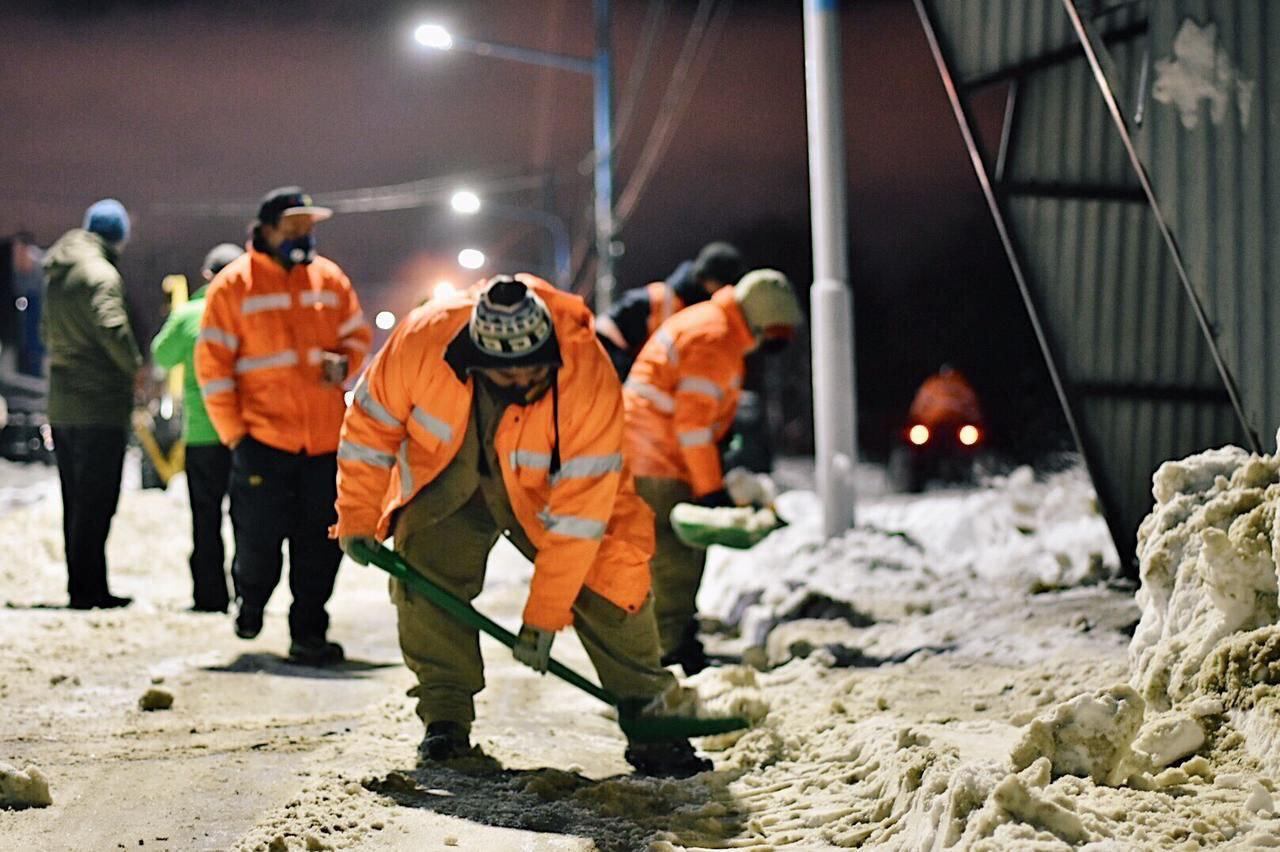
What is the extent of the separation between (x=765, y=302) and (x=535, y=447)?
2.40 m

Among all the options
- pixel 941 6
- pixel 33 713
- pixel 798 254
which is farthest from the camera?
pixel 798 254

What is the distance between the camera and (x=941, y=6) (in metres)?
7.76

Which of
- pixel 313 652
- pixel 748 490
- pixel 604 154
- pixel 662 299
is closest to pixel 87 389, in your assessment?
pixel 313 652

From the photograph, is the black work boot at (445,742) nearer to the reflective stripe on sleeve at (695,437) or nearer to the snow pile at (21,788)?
the snow pile at (21,788)

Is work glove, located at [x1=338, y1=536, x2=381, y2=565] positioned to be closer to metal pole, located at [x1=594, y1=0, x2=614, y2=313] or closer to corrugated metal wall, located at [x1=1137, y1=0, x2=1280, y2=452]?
corrugated metal wall, located at [x1=1137, y1=0, x2=1280, y2=452]

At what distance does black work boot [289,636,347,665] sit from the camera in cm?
657

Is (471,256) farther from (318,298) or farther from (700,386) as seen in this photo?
(700,386)

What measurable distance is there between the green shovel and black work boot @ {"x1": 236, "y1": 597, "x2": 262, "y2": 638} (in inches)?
86.2

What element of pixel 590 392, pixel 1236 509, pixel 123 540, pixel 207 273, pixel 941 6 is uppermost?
pixel 941 6

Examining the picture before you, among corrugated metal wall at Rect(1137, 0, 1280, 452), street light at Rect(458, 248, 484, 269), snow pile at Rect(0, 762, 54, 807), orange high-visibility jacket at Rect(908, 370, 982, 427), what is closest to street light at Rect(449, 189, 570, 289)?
street light at Rect(458, 248, 484, 269)

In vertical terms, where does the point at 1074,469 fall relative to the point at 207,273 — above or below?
below

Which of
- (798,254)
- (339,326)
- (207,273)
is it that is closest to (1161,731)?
(339,326)

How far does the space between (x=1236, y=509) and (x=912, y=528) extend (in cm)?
711

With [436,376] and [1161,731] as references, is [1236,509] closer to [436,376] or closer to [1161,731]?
[1161,731]
